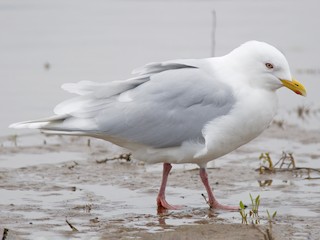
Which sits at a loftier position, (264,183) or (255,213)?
(264,183)

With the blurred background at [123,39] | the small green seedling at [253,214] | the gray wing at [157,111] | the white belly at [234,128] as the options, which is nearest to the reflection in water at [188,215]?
the small green seedling at [253,214]

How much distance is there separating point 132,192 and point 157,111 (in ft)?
2.95

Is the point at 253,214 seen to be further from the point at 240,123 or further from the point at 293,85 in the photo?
the point at 293,85

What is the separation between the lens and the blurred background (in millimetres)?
12148

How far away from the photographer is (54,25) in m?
16.0

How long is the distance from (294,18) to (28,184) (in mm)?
9306

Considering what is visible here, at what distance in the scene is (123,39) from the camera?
15.1 meters

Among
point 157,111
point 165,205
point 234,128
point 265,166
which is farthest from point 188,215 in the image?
point 265,166

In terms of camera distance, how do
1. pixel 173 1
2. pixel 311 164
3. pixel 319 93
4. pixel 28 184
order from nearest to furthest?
pixel 28 184, pixel 311 164, pixel 319 93, pixel 173 1

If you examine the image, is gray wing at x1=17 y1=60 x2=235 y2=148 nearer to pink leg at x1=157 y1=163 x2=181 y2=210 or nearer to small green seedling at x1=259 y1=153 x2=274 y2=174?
pink leg at x1=157 y1=163 x2=181 y2=210

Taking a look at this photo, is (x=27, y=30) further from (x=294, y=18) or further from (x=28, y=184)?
(x=28, y=184)

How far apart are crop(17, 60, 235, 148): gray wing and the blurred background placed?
111 inches

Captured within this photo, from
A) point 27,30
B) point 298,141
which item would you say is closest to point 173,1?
point 27,30

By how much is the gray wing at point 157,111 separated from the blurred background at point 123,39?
111 inches
